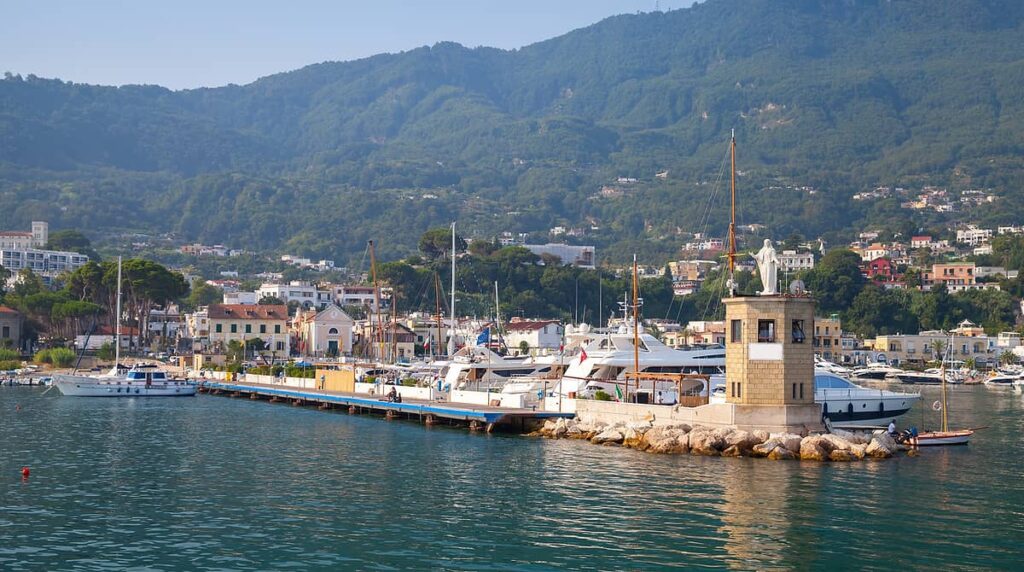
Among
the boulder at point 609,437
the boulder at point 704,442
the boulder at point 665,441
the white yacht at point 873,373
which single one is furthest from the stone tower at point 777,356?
the white yacht at point 873,373

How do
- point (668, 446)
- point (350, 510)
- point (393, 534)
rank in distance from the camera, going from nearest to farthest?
point (393, 534), point (350, 510), point (668, 446)

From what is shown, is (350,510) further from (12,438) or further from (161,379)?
(161,379)

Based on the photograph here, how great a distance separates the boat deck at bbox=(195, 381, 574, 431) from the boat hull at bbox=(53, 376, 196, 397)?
477 centimetres

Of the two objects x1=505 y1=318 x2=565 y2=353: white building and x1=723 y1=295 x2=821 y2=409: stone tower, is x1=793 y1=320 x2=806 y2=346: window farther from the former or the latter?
x1=505 y1=318 x2=565 y2=353: white building

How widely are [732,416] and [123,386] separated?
4818 cm

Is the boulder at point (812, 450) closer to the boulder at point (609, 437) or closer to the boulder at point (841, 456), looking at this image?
the boulder at point (841, 456)

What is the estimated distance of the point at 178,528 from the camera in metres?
28.5

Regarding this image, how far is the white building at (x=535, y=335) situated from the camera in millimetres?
116875

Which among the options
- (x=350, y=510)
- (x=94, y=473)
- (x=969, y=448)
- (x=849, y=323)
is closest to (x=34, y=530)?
(x=350, y=510)

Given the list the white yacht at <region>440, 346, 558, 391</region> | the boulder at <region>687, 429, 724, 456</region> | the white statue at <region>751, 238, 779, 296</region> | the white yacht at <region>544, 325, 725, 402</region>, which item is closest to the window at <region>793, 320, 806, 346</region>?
the white statue at <region>751, 238, 779, 296</region>

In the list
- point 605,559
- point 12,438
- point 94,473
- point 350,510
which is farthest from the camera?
point 12,438

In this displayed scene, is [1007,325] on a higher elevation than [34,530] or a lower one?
higher

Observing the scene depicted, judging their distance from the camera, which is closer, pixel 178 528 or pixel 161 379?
pixel 178 528

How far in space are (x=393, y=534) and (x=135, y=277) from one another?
91.2 m
